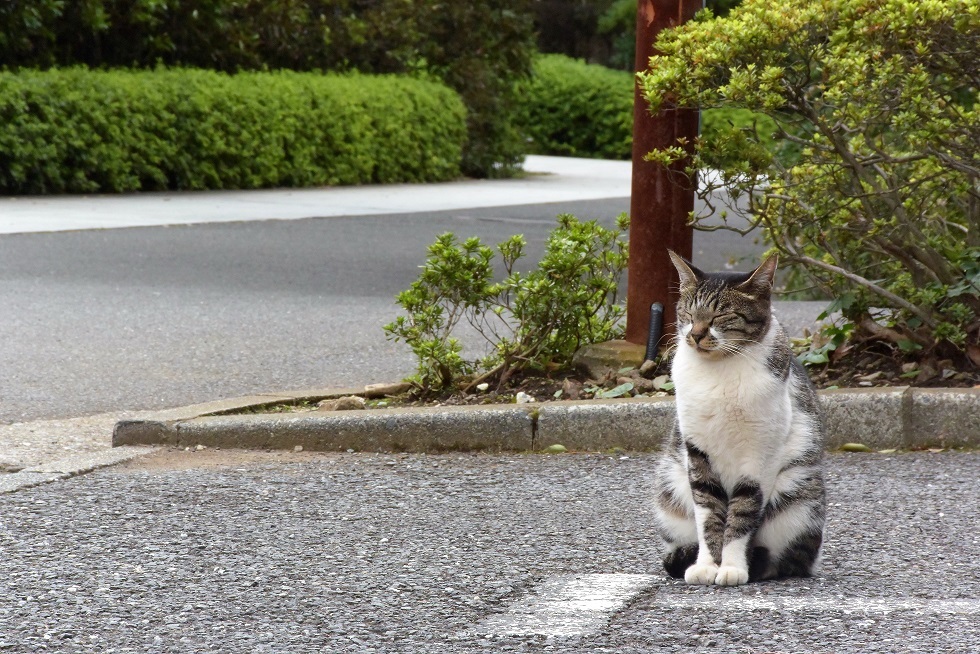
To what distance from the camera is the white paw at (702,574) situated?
380 centimetres

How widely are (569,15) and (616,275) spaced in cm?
3798

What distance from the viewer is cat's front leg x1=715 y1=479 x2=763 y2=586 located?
3746 millimetres

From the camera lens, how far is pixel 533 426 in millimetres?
5660

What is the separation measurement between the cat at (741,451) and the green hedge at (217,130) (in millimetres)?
12367

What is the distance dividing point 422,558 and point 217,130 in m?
14.0

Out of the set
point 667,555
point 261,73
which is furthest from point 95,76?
point 667,555

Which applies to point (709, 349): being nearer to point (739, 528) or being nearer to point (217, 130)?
point (739, 528)

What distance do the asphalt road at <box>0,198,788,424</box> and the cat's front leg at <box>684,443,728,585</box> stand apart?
3.46 meters

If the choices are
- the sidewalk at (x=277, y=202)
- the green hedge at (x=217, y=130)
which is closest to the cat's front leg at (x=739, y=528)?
the sidewalk at (x=277, y=202)

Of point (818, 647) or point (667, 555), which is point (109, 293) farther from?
point (818, 647)

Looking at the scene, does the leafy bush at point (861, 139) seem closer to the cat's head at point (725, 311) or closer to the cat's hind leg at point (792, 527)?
the cat's head at point (725, 311)

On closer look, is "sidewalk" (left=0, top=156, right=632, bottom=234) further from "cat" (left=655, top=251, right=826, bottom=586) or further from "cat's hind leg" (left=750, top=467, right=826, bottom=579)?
"cat's hind leg" (left=750, top=467, right=826, bottom=579)

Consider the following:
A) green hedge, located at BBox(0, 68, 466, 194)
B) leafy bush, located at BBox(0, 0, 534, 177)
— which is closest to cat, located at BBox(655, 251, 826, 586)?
green hedge, located at BBox(0, 68, 466, 194)

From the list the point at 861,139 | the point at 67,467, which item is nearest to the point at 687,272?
the point at 67,467
